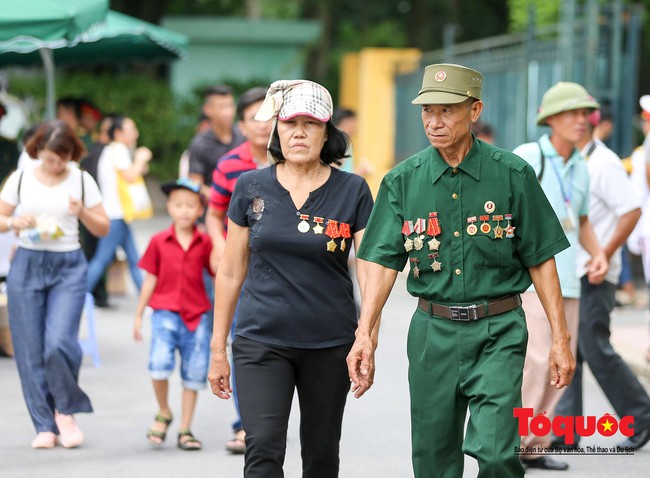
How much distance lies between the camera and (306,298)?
5.51m

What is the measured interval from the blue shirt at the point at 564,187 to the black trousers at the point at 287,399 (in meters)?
1.92

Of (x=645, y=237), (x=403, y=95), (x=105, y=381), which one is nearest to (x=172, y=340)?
(x=105, y=381)

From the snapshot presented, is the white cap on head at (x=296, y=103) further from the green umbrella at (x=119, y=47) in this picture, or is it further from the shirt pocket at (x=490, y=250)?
the green umbrella at (x=119, y=47)

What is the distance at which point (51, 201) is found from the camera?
780 cm

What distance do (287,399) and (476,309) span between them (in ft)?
2.99

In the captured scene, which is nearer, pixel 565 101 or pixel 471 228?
pixel 471 228

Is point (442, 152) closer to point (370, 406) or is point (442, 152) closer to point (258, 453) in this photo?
point (258, 453)

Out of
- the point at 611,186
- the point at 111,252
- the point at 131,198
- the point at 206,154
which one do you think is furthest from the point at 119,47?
the point at 611,186

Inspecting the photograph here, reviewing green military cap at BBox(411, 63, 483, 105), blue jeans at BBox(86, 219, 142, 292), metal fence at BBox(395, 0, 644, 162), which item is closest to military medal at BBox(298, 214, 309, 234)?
green military cap at BBox(411, 63, 483, 105)

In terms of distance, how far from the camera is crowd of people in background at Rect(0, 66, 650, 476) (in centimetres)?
548

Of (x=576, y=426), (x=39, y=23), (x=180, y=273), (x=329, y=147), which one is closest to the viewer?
(x=329, y=147)

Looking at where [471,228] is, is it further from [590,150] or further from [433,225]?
[590,150]

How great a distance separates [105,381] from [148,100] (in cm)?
1813

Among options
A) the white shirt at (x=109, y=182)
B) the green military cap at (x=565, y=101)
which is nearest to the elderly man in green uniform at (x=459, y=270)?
the green military cap at (x=565, y=101)
